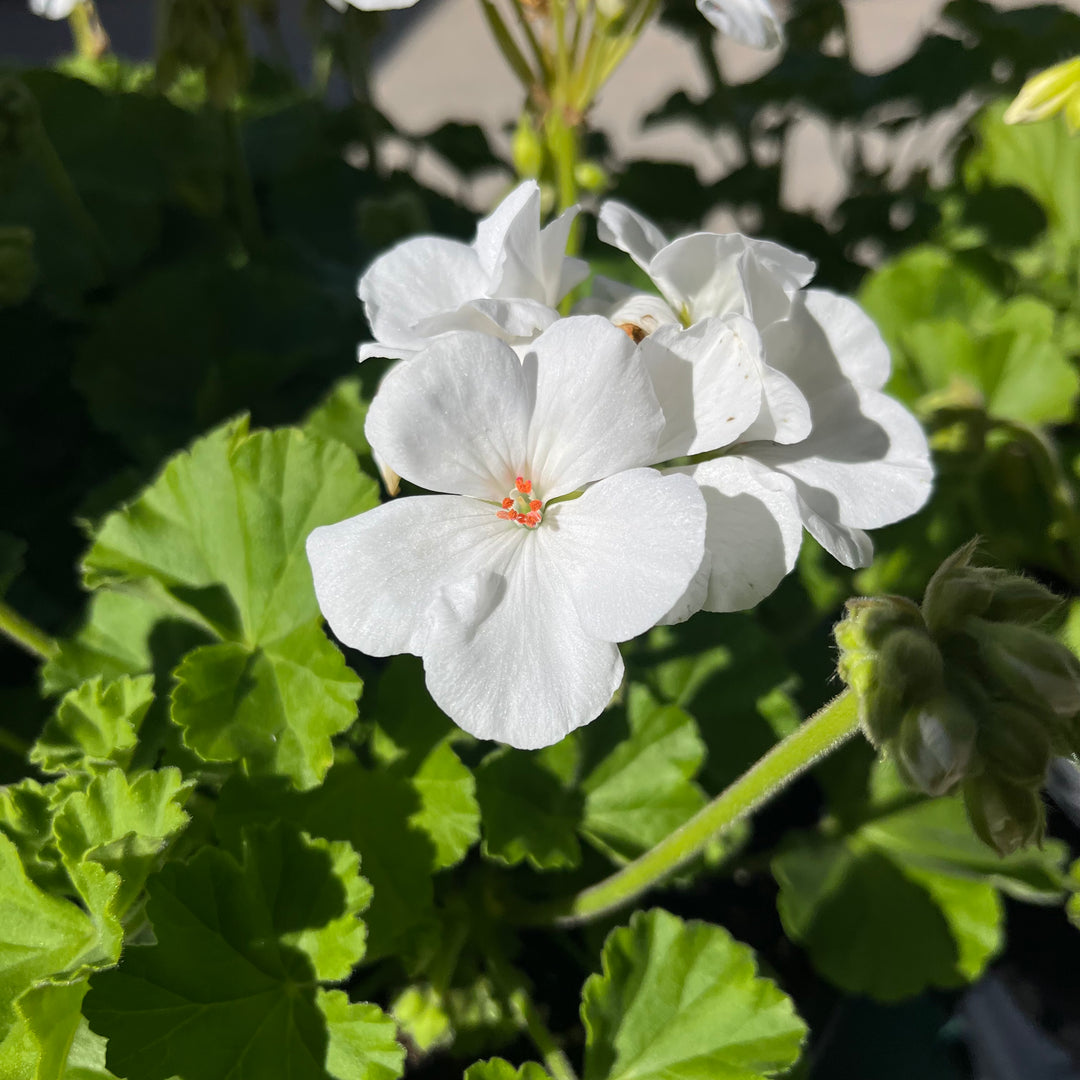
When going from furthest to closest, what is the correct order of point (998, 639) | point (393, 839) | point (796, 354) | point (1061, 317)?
point (1061, 317)
point (393, 839)
point (796, 354)
point (998, 639)

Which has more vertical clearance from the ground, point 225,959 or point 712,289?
point 712,289

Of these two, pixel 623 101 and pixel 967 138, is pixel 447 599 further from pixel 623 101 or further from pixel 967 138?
pixel 623 101

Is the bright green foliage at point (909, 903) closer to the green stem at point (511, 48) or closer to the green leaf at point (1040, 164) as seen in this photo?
the green stem at point (511, 48)

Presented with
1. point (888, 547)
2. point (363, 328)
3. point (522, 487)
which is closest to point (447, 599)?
point (522, 487)

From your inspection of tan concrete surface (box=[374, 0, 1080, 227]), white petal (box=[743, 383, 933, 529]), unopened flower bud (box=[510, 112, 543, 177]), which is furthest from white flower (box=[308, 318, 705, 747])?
tan concrete surface (box=[374, 0, 1080, 227])

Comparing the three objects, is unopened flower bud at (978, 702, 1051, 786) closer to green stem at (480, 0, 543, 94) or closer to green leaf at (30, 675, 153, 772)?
green leaf at (30, 675, 153, 772)

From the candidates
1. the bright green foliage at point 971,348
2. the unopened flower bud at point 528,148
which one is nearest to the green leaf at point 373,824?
the unopened flower bud at point 528,148
